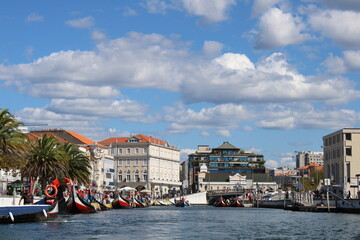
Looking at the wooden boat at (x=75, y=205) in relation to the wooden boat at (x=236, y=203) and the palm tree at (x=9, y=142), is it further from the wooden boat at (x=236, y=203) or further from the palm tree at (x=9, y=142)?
the wooden boat at (x=236, y=203)

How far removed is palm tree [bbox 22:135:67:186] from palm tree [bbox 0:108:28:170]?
54.2 ft

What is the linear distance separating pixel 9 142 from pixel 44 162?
19.4 meters

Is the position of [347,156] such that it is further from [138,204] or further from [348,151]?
[138,204]

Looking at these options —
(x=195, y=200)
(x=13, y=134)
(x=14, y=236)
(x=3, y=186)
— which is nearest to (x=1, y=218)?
(x=14, y=236)

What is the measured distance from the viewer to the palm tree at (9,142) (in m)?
66.5

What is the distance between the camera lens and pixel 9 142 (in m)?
66.8

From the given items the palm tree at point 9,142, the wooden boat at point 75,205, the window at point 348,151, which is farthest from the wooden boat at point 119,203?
the window at point 348,151

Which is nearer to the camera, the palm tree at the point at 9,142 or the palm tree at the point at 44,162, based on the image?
the palm tree at the point at 9,142

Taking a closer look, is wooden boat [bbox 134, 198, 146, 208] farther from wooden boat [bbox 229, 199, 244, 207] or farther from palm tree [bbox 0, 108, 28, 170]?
palm tree [bbox 0, 108, 28, 170]

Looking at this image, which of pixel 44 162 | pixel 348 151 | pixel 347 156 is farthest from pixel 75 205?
pixel 348 151

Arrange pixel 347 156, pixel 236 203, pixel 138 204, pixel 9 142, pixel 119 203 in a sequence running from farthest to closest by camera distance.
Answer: pixel 236 203, pixel 347 156, pixel 138 204, pixel 119 203, pixel 9 142

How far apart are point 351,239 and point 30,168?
162ft

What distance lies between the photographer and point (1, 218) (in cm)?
5309

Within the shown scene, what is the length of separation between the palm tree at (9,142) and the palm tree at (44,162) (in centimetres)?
1651
